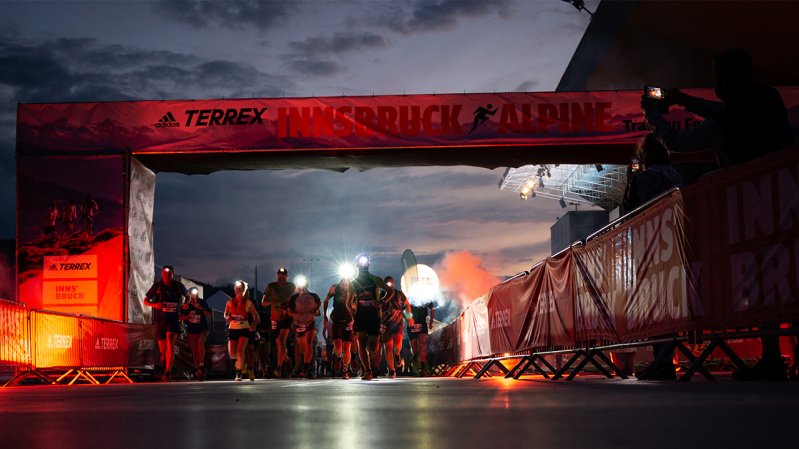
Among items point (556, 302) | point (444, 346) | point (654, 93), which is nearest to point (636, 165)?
point (556, 302)

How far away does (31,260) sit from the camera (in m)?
21.0

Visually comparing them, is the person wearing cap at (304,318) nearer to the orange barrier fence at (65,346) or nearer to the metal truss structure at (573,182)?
the orange barrier fence at (65,346)

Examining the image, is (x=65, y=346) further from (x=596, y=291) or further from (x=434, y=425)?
(x=434, y=425)

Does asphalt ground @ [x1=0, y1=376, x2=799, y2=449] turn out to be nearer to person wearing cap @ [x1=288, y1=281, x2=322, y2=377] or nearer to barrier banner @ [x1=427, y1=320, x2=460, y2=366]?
person wearing cap @ [x1=288, y1=281, x2=322, y2=377]

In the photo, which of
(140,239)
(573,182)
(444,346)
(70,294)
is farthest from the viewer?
(573,182)

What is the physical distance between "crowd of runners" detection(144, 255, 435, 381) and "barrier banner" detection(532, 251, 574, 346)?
11.2ft

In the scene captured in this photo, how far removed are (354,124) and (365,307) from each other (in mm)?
7480

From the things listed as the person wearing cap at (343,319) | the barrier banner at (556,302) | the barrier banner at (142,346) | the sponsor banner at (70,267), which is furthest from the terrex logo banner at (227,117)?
the barrier banner at (556,302)

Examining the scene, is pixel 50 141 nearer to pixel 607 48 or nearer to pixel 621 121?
pixel 621 121

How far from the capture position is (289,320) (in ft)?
62.2

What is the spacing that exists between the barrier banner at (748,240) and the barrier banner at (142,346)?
1505 cm

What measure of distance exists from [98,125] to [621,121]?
1130 centimetres

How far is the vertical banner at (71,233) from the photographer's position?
2080 centimetres

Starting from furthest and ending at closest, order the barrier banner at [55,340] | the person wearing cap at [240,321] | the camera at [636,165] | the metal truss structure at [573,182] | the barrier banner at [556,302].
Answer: the metal truss structure at [573,182]
the person wearing cap at [240,321]
the barrier banner at [55,340]
the barrier banner at [556,302]
the camera at [636,165]
